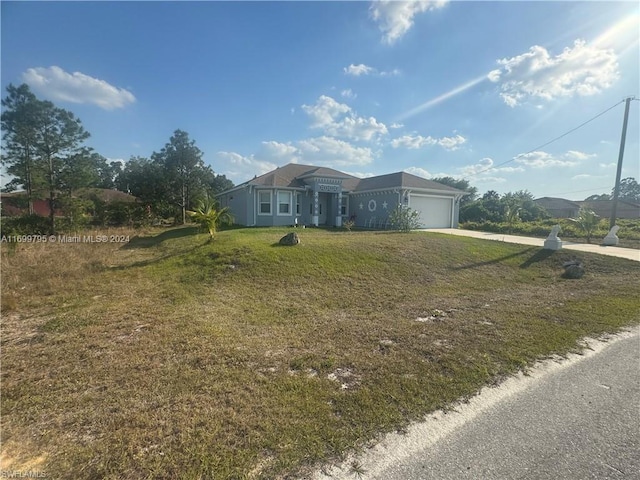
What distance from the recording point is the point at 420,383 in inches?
127

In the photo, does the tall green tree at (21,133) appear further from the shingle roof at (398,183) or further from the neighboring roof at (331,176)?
the shingle roof at (398,183)

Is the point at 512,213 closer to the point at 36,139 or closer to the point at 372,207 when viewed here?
the point at 372,207

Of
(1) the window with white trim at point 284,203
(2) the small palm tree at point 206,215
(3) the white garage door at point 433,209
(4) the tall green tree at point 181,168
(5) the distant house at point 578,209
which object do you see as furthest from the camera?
(5) the distant house at point 578,209

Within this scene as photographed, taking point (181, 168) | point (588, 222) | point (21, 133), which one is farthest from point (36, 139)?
point (588, 222)

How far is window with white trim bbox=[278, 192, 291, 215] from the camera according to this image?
1950 centimetres

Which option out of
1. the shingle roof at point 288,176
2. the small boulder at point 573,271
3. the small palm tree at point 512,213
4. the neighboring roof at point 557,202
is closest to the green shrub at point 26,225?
the shingle roof at point 288,176

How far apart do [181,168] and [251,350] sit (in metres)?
28.8

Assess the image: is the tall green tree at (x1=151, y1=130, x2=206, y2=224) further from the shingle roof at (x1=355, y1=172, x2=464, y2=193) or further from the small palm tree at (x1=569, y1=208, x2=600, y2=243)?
the small palm tree at (x1=569, y1=208, x2=600, y2=243)

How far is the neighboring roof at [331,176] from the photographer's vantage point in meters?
19.6

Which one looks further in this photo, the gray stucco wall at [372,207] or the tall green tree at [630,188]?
the tall green tree at [630,188]

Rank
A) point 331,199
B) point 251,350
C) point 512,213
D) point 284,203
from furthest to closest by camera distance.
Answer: point 512,213 < point 331,199 < point 284,203 < point 251,350

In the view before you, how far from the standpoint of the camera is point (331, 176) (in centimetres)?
2014

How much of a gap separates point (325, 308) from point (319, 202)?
54.4 ft

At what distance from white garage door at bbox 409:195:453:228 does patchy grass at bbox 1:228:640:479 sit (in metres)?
12.1
